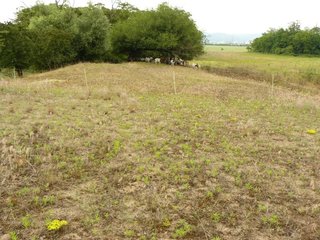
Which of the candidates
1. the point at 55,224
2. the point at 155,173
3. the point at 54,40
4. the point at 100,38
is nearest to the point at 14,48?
the point at 54,40

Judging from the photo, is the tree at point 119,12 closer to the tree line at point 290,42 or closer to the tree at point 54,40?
the tree at point 54,40

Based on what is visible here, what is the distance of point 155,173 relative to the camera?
6.63m

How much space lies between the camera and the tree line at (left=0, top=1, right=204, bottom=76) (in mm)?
28734

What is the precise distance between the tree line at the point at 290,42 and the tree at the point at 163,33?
3888cm

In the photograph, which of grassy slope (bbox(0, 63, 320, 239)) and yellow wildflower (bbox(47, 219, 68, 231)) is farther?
grassy slope (bbox(0, 63, 320, 239))

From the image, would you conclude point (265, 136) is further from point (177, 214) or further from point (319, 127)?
point (177, 214)

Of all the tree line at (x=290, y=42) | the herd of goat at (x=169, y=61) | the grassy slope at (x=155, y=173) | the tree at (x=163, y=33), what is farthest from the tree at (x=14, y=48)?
the tree line at (x=290, y=42)

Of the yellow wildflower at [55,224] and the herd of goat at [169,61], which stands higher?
the herd of goat at [169,61]

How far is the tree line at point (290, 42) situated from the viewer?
2581 inches

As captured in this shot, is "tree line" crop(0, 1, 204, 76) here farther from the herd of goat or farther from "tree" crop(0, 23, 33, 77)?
the herd of goat

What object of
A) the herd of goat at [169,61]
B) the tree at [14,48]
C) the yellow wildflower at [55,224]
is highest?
the tree at [14,48]

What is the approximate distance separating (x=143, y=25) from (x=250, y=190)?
31538mm

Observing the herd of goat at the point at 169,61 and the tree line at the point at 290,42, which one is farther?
the tree line at the point at 290,42

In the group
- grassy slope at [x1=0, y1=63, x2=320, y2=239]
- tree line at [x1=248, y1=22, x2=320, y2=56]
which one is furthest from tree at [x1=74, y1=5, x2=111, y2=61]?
tree line at [x1=248, y1=22, x2=320, y2=56]
